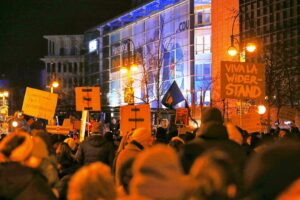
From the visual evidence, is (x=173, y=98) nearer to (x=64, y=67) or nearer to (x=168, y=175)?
(x=168, y=175)

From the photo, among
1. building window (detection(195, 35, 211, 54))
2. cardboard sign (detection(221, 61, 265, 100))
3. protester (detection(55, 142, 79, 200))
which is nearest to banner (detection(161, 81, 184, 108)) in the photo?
cardboard sign (detection(221, 61, 265, 100))

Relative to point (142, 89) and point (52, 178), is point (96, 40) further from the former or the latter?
point (52, 178)

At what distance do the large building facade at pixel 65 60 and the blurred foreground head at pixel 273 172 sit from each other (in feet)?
315

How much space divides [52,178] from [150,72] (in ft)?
182

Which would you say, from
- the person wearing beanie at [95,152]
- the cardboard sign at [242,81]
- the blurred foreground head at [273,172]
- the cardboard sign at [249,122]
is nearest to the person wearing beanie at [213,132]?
the blurred foreground head at [273,172]

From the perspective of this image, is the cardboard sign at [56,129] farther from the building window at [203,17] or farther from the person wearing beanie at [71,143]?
the building window at [203,17]

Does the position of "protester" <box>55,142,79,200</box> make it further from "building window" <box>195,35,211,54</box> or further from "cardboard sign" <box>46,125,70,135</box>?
"building window" <box>195,35,211,54</box>

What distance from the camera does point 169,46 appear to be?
63281 millimetres

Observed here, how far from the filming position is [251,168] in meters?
2.49

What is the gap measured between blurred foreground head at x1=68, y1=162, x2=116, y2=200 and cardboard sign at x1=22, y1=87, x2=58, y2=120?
11994 mm

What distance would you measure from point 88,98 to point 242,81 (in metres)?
4.58

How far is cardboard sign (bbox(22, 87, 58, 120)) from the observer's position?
1515cm

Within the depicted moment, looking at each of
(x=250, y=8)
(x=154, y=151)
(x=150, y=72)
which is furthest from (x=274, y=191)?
(x=150, y=72)

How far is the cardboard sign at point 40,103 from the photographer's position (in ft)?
49.7
